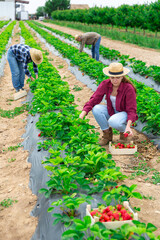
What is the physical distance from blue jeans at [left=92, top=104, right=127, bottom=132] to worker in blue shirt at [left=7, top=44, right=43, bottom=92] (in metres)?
2.50

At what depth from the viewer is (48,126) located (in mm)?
3768

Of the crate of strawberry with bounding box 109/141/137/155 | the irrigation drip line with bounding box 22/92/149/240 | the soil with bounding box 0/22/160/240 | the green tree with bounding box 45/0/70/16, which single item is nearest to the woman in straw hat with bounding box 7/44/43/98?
the soil with bounding box 0/22/160/240

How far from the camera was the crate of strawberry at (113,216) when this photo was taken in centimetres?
206

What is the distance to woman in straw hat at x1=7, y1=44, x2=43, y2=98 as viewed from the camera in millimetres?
6059

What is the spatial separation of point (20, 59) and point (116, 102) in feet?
11.6

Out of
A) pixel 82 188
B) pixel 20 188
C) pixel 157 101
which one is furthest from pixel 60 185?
pixel 157 101

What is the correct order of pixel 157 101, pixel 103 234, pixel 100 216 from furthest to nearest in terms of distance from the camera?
pixel 157 101
pixel 100 216
pixel 103 234

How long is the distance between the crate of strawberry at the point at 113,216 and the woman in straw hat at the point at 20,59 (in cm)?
446

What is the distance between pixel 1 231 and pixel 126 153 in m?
2.14

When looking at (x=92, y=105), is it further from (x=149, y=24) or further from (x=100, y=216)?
(x=149, y=24)

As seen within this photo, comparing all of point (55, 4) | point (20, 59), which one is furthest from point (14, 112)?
point (55, 4)

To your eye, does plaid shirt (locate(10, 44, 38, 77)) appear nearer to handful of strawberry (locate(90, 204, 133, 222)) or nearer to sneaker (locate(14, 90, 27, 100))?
sneaker (locate(14, 90, 27, 100))

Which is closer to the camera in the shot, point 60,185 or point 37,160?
point 60,185

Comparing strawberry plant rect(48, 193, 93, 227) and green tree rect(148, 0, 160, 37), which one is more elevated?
green tree rect(148, 0, 160, 37)
